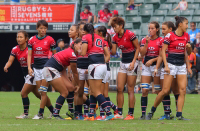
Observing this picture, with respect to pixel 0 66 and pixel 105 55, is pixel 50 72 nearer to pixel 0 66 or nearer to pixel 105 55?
pixel 105 55

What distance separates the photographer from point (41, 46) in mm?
8688

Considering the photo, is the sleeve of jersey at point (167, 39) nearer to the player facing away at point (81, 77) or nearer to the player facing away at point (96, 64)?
the player facing away at point (96, 64)

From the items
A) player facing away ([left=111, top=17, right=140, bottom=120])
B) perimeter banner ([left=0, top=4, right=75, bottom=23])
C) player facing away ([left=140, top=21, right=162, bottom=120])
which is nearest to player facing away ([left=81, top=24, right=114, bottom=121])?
player facing away ([left=111, top=17, right=140, bottom=120])

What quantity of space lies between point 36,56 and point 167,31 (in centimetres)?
275

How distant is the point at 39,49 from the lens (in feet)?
28.5

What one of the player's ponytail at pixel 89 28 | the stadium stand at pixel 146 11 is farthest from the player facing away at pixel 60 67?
the stadium stand at pixel 146 11

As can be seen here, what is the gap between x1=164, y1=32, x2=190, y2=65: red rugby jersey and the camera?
8.12m

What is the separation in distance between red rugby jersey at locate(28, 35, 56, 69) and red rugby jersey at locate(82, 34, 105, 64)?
1099mm

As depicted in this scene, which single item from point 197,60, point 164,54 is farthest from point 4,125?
point 197,60

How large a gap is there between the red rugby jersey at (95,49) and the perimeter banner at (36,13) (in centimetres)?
1095

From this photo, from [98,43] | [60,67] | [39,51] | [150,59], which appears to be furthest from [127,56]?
[39,51]

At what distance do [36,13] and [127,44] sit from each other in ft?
36.4

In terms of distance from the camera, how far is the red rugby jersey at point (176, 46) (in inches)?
320

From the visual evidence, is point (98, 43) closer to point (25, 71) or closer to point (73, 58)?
point (73, 58)
